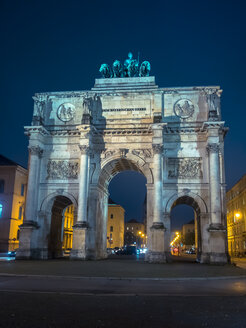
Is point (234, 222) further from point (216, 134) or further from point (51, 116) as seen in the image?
point (51, 116)

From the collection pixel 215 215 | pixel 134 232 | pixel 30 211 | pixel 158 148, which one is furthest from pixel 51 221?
pixel 134 232

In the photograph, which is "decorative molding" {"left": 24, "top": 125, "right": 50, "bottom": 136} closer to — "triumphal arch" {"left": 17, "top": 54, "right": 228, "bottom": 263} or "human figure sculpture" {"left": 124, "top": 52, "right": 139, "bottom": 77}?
"triumphal arch" {"left": 17, "top": 54, "right": 228, "bottom": 263}

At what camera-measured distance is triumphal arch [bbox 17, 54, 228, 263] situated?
27188 millimetres

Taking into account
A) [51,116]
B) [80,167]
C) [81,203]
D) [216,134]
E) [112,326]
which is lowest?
[112,326]

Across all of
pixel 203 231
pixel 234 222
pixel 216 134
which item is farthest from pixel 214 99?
pixel 234 222

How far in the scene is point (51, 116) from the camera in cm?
3144

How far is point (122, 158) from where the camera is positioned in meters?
29.3

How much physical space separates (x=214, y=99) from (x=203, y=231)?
36.6 ft

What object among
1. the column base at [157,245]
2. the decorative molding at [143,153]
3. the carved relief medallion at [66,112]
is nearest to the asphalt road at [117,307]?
the column base at [157,245]

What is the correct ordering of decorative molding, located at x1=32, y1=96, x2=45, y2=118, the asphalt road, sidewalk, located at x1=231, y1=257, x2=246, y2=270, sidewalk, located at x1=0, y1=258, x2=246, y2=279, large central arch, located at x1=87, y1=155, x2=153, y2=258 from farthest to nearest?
decorative molding, located at x1=32, y1=96, x2=45, y2=118
large central arch, located at x1=87, y1=155, x2=153, y2=258
sidewalk, located at x1=231, y1=257, x2=246, y2=270
sidewalk, located at x1=0, y1=258, x2=246, y2=279
the asphalt road

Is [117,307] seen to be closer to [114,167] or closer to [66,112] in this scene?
[114,167]

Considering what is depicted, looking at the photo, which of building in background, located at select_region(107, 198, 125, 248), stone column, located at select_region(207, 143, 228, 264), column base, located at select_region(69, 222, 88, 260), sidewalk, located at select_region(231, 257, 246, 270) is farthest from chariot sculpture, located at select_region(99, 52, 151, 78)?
building in background, located at select_region(107, 198, 125, 248)

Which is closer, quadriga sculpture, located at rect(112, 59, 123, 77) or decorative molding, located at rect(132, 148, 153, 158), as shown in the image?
decorative molding, located at rect(132, 148, 153, 158)

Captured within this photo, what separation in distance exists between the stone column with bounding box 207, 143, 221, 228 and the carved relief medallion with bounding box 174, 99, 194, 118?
390cm
